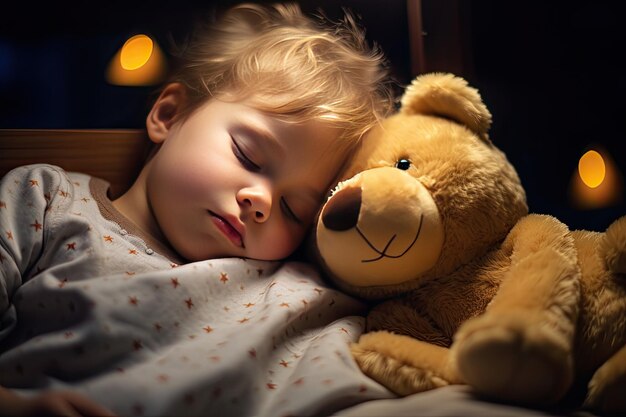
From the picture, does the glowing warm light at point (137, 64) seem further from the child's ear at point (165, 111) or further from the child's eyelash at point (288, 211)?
the child's eyelash at point (288, 211)

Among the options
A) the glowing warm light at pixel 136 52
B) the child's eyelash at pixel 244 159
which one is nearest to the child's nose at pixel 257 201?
the child's eyelash at pixel 244 159

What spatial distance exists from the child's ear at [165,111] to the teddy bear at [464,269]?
33cm

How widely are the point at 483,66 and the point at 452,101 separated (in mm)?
422

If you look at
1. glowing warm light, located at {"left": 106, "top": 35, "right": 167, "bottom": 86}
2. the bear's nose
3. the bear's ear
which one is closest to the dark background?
glowing warm light, located at {"left": 106, "top": 35, "right": 167, "bottom": 86}

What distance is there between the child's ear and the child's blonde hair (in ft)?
0.07

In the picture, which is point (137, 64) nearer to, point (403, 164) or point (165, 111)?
point (165, 111)

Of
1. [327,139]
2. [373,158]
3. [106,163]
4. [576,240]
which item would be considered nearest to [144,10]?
[106,163]

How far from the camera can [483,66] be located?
3.87 ft

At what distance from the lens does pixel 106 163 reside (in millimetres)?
1069

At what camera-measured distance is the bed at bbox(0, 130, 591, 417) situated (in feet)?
1.98

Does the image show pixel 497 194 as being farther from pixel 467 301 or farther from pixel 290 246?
pixel 290 246

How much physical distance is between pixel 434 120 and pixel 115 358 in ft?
1.70

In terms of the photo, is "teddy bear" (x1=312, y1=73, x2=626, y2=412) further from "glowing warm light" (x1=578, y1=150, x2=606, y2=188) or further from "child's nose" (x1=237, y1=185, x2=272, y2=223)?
"glowing warm light" (x1=578, y1=150, x2=606, y2=188)

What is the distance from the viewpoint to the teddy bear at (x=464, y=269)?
1.86 ft
